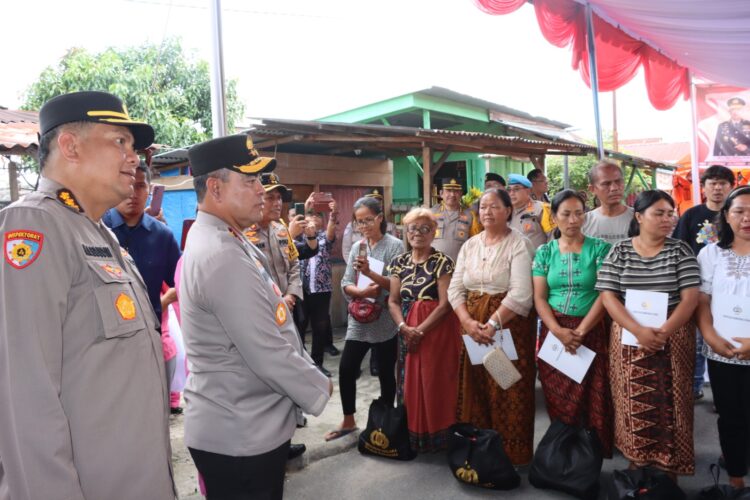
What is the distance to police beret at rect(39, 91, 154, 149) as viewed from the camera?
4.46 ft

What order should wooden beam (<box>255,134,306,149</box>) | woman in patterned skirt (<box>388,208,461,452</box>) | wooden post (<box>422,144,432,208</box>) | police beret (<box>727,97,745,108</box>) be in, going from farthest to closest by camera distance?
police beret (<box>727,97,745,108</box>) < wooden post (<box>422,144,432,208</box>) < wooden beam (<box>255,134,306,149</box>) < woman in patterned skirt (<box>388,208,461,452</box>)

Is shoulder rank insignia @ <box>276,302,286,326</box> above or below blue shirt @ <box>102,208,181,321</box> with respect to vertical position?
below

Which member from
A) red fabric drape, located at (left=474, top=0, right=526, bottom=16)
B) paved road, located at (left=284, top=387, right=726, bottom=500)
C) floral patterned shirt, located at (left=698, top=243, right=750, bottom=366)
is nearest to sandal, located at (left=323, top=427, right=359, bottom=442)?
paved road, located at (left=284, top=387, right=726, bottom=500)

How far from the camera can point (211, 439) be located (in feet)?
5.68

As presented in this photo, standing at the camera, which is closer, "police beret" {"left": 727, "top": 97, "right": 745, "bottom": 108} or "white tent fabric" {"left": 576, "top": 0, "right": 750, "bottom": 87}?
"white tent fabric" {"left": 576, "top": 0, "right": 750, "bottom": 87}

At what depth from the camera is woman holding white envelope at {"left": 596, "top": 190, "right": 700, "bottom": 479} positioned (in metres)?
2.83

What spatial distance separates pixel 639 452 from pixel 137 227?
128 inches

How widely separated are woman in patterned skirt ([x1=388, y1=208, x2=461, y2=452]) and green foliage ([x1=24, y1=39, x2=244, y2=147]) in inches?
376

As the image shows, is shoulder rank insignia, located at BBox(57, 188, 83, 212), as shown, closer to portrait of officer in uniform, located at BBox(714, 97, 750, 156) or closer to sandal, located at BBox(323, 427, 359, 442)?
sandal, located at BBox(323, 427, 359, 442)

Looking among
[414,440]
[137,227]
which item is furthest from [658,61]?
[137,227]

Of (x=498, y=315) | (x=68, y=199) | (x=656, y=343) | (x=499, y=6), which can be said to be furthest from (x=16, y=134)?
(x=656, y=343)

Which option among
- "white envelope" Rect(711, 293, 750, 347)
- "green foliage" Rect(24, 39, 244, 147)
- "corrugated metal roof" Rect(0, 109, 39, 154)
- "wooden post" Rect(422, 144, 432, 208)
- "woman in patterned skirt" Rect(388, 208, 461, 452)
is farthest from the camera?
"green foliage" Rect(24, 39, 244, 147)

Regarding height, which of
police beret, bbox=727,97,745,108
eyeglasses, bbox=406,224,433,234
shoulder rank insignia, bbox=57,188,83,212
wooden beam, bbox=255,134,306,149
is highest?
police beret, bbox=727,97,745,108

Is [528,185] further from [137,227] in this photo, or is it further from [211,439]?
[211,439]
